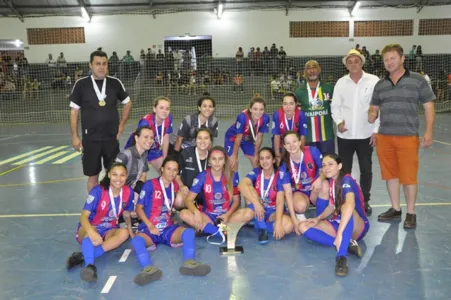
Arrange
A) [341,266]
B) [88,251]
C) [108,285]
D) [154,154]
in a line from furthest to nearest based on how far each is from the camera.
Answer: [154,154] < [88,251] < [341,266] < [108,285]

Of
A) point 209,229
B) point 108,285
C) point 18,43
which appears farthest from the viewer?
point 18,43

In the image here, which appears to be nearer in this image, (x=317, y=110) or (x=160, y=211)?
(x=160, y=211)

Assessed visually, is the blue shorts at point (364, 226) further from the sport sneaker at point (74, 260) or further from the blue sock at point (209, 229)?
the sport sneaker at point (74, 260)

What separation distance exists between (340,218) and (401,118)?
1.26 meters

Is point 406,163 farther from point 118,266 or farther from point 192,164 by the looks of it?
point 118,266

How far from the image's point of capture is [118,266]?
3564 millimetres

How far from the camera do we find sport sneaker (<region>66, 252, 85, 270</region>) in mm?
3500

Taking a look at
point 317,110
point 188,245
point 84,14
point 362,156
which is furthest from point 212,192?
point 84,14

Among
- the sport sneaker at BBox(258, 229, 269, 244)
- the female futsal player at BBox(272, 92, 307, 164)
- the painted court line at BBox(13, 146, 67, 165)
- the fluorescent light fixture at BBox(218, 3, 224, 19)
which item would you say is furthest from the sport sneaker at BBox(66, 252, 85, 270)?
the fluorescent light fixture at BBox(218, 3, 224, 19)

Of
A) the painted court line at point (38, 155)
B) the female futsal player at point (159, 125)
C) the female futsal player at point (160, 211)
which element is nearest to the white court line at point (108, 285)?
the female futsal player at point (160, 211)

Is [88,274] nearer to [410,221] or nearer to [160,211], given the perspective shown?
[160,211]

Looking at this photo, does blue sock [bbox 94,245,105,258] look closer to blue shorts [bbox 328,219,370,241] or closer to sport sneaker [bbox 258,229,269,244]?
sport sneaker [bbox 258,229,269,244]

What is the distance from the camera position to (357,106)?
4.65 metres

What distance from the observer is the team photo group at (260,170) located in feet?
12.2
